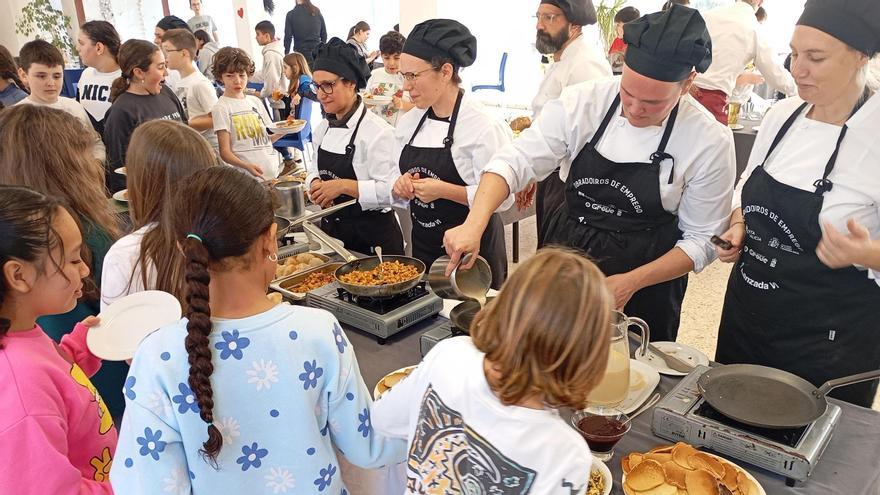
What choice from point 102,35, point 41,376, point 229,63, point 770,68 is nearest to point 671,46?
point 41,376

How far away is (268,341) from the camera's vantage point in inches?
39.3

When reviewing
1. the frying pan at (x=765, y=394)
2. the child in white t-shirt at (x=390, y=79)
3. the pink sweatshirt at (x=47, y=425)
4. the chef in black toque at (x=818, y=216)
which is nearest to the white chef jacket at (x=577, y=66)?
the chef in black toque at (x=818, y=216)

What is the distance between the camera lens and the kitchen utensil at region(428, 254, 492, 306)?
5.29 feet

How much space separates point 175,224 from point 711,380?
3.65ft

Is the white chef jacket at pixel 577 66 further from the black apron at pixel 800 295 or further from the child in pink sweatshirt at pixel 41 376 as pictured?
the child in pink sweatshirt at pixel 41 376

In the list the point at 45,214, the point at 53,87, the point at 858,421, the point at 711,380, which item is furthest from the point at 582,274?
the point at 53,87

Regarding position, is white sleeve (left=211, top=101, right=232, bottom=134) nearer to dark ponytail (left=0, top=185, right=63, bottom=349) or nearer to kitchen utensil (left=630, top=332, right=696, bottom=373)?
dark ponytail (left=0, top=185, right=63, bottom=349)

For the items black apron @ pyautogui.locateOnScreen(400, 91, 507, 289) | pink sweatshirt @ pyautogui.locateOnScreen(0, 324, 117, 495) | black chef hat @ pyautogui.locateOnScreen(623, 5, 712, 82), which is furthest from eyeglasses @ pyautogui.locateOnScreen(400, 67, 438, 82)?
pink sweatshirt @ pyautogui.locateOnScreen(0, 324, 117, 495)

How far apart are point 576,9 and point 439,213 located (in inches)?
61.5

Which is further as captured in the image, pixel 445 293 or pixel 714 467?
pixel 445 293

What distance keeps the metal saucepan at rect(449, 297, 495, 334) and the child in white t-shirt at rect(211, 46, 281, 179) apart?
2526mm

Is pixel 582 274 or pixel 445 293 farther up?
pixel 582 274

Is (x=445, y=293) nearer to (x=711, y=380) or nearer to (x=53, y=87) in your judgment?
(x=711, y=380)

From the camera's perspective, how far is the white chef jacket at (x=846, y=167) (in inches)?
58.3
